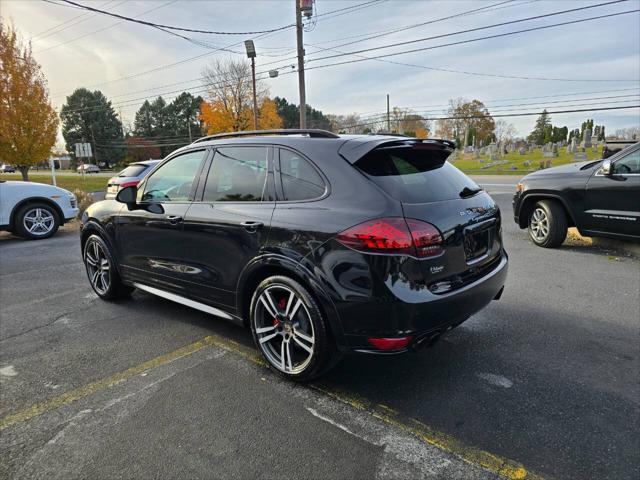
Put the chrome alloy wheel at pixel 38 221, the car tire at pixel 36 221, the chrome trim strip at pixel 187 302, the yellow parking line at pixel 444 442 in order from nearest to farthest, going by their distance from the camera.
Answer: the yellow parking line at pixel 444 442 → the chrome trim strip at pixel 187 302 → the car tire at pixel 36 221 → the chrome alloy wheel at pixel 38 221

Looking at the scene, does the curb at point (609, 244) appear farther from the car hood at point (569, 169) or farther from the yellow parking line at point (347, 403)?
the yellow parking line at point (347, 403)

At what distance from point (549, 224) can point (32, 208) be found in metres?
9.90

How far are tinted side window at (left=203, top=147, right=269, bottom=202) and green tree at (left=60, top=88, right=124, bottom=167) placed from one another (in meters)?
76.2

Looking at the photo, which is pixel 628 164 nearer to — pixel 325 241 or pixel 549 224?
pixel 549 224

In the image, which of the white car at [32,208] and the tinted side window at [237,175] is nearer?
the tinted side window at [237,175]

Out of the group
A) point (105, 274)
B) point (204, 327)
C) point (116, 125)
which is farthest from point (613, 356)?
point (116, 125)

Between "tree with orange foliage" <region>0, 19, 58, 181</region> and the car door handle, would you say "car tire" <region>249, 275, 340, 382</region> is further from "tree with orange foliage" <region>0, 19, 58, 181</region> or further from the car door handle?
"tree with orange foliage" <region>0, 19, 58, 181</region>

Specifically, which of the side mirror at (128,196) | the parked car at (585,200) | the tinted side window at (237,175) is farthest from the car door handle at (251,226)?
the parked car at (585,200)

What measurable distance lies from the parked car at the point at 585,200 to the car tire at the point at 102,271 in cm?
617

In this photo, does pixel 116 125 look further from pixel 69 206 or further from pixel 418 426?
pixel 418 426

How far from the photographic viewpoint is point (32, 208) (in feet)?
28.5

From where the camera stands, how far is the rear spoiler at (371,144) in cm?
271

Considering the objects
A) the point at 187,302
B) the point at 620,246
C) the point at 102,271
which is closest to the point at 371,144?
the point at 187,302

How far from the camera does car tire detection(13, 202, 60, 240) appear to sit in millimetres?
8539
